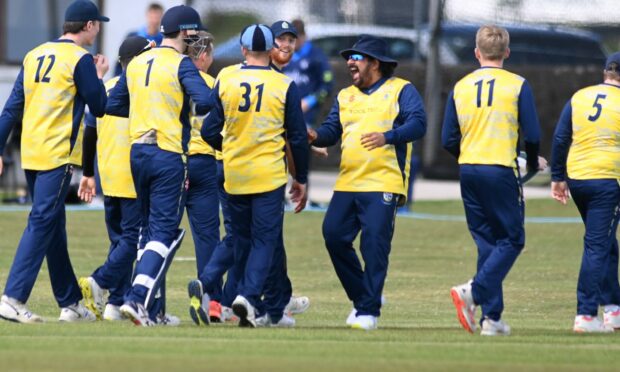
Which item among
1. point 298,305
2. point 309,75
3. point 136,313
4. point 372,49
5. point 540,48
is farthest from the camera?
point 540,48

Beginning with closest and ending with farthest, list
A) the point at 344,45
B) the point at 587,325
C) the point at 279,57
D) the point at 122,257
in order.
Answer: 1. the point at 587,325
2. the point at 122,257
3. the point at 279,57
4. the point at 344,45

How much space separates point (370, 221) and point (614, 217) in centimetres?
179

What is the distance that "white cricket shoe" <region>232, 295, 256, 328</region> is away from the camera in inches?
401

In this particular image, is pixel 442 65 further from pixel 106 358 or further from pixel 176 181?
pixel 106 358

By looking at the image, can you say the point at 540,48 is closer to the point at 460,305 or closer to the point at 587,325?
the point at 587,325

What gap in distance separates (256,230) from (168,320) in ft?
3.45

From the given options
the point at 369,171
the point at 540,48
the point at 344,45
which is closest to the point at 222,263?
the point at 369,171

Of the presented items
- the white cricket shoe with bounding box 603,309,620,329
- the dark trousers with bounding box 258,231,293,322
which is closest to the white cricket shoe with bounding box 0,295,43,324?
the dark trousers with bounding box 258,231,293,322

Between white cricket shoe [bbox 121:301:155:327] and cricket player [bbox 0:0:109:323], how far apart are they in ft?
2.66

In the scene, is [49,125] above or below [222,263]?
above

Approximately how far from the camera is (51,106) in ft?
34.5

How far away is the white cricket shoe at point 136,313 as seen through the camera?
1002 cm

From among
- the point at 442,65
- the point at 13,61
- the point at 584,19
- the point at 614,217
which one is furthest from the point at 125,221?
the point at 584,19

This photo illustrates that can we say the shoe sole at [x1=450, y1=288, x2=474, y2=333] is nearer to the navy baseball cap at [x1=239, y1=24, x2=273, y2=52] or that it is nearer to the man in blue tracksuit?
the navy baseball cap at [x1=239, y1=24, x2=273, y2=52]
